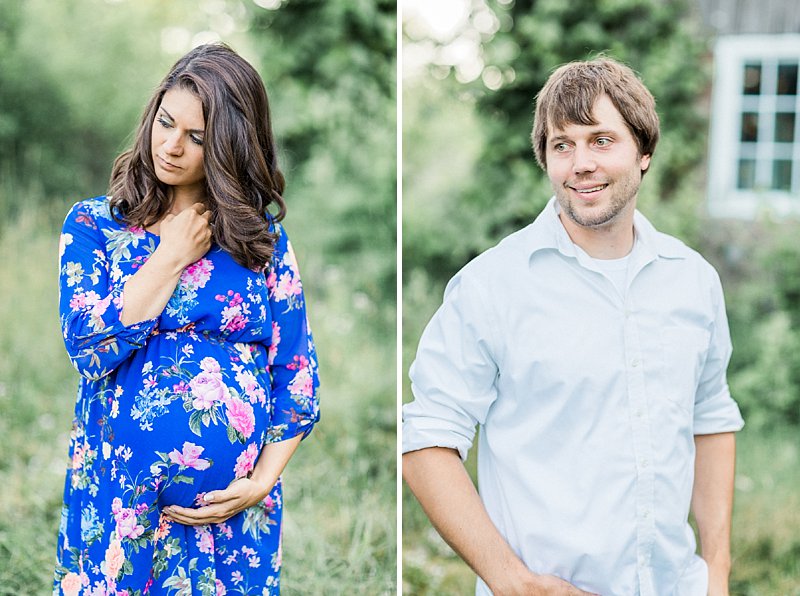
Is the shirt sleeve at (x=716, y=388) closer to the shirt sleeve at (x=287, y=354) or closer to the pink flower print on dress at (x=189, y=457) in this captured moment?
the shirt sleeve at (x=287, y=354)

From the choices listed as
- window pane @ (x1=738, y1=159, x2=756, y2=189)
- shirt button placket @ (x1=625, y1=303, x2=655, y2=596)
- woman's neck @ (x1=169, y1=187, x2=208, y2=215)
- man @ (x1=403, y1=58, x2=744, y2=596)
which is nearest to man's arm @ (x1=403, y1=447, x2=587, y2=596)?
man @ (x1=403, y1=58, x2=744, y2=596)

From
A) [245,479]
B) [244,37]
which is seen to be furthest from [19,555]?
[244,37]

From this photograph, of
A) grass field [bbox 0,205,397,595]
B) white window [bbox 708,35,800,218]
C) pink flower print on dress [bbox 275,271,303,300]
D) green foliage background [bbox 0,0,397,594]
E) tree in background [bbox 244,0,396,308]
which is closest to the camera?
pink flower print on dress [bbox 275,271,303,300]

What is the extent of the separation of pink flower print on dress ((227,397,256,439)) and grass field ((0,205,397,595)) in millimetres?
1403

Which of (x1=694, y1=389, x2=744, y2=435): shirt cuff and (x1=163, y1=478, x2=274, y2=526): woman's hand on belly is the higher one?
(x1=694, y1=389, x2=744, y2=435): shirt cuff

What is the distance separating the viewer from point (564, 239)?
6.50 ft

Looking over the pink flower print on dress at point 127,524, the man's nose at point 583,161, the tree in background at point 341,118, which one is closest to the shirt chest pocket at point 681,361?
the man's nose at point 583,161

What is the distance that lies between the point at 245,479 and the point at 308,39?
4.35m

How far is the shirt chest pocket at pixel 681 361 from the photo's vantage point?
1.95m

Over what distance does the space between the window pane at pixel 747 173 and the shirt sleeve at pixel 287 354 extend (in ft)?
16.8

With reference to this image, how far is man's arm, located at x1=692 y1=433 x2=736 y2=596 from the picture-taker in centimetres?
217

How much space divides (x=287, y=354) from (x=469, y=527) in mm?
627

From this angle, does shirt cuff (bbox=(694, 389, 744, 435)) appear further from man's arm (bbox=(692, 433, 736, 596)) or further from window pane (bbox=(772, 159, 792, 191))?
window pane (bbox=(772, 159, 792, 191))

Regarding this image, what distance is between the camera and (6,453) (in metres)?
3.87
